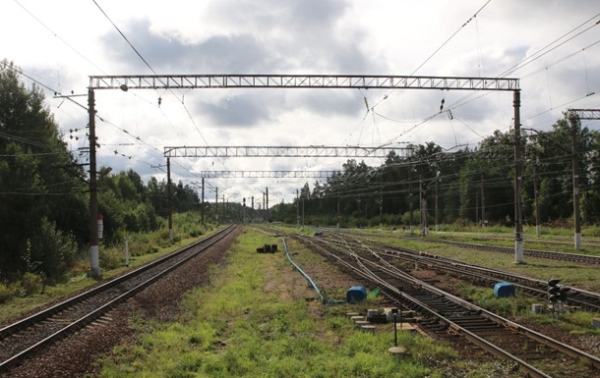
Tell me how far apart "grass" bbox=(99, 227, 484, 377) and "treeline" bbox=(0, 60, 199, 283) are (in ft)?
41.8

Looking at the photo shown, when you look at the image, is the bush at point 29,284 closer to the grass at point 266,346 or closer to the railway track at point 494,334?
the grass at point 266,346

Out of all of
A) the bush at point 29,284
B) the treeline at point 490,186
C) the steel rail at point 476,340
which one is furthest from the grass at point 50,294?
the treeline at point 490,186

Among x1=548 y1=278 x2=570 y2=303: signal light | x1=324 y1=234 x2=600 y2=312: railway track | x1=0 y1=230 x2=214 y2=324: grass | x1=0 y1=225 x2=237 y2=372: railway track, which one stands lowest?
x1=0 y1=230 x2=214 y2=324: grass

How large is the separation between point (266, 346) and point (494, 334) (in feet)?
16.3

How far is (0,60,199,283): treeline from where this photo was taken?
25.4m

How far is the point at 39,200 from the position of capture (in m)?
27.2

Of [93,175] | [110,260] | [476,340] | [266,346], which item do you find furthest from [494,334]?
[110,260]

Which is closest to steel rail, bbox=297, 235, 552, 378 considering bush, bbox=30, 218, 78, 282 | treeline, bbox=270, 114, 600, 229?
bush, bbox=30, 218, 78, 282

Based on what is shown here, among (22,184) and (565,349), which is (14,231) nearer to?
(22,184)

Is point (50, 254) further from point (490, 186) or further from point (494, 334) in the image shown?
point (490, 186)

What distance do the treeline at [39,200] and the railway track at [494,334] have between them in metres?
16.6

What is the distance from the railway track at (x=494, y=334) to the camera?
888cm

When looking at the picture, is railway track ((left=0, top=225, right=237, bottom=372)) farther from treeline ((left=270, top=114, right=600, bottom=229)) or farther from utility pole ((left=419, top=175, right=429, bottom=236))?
utility pole ((left=419, top=175, right=429, bottom=236))

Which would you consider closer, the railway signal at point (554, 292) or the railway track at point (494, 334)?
the railway track at point (494, 334)
